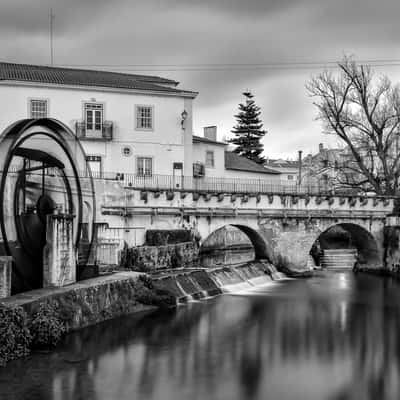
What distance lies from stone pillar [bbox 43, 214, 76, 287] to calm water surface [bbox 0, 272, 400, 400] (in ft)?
5.82

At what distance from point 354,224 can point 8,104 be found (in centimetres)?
1950

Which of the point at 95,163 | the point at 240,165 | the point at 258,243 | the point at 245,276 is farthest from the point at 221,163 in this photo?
the point at 245,276

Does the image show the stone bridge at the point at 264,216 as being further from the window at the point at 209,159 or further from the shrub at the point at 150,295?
the window at the point at 209,159

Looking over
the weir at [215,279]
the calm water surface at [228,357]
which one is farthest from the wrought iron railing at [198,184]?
the calm water surface at [228,357]

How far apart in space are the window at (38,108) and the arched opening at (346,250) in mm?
16630

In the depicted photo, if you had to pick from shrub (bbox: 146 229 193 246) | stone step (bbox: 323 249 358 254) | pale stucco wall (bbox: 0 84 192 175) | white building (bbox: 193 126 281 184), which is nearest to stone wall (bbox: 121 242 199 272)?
shrub (bbox: 146 229 193 246)

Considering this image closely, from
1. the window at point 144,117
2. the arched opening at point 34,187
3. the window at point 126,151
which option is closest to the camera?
the arched opening at point 34,187

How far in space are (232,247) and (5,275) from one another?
25234mm

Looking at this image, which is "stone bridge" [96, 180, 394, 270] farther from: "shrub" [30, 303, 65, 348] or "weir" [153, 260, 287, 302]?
"shrub" [30, 303, 65, 348]

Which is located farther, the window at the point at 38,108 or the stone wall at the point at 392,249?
the stone wall at the point at 392,249

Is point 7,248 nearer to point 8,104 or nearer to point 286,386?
point 286,386

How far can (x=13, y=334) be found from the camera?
409 inches

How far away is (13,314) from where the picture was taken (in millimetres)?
10375

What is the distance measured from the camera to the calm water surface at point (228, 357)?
9539 mm
